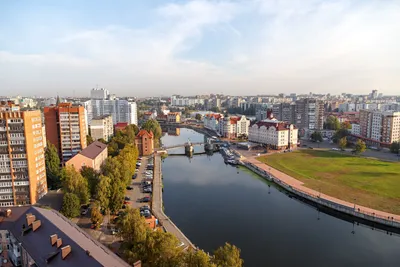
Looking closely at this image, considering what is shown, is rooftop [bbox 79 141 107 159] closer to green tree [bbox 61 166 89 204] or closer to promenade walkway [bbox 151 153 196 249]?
promenade walkway [bbox 151 153 196 249]

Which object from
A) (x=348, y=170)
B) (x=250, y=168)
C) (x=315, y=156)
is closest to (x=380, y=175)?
(x=348, y=170)

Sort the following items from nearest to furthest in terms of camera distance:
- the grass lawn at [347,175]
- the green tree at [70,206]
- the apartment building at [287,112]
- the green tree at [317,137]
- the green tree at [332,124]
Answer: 1. the green tree at [70,206]
2. the grass lawn at [347,175]
3. the green tree at [317,137]
4. the green tree at [332,124]
5. the apartment building at [287,112]

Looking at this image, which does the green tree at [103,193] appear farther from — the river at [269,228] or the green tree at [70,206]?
the river at [269,228]

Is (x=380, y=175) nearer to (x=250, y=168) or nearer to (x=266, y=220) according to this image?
(x=250, y=168)

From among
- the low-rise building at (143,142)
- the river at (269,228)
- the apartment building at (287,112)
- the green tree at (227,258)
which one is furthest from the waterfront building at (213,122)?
the green tree at (227,258)

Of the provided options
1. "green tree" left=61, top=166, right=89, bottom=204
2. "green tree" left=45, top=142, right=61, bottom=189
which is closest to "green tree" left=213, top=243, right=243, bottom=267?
"green tree" left=61, top=166, right=89, bottom=204

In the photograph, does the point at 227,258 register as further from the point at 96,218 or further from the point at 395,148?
the point at 395,148
